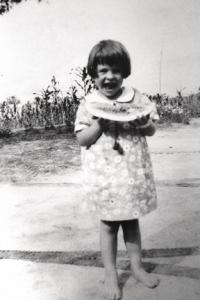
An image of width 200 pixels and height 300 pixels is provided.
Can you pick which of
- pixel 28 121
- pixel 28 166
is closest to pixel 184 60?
pixel 28 166

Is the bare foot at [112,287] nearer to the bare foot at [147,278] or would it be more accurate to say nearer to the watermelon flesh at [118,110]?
the bare foot at [147,278]

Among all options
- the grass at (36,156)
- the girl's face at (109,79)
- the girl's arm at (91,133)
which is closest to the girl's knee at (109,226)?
the girl's arm at (91,133)

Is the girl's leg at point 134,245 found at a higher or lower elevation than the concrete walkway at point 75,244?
higher

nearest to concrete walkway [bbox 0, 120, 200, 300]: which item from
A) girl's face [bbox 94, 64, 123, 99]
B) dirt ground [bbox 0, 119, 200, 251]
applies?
dirt ground [bbox 0, 119, 200, 251]

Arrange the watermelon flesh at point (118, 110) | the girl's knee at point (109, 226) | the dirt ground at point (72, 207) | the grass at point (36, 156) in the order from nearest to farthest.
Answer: the watermelon flesh at point (118, 110) → the girl's knee at point (109, 226) → the dirt ground at point (72, 207) → the grass at point (36, 156)

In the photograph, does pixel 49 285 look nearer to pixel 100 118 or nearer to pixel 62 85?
pixel 100 118

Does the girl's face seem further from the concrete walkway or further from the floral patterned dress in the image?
the concrete walkway

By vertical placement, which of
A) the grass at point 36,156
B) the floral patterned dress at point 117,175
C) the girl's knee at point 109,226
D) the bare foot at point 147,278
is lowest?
the grass at point 36,156
